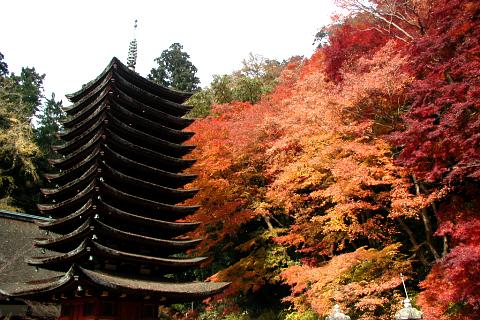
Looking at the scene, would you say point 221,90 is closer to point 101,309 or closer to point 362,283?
point 362,283

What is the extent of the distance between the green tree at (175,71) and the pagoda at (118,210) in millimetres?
22566

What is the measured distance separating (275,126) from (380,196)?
23.3 feet

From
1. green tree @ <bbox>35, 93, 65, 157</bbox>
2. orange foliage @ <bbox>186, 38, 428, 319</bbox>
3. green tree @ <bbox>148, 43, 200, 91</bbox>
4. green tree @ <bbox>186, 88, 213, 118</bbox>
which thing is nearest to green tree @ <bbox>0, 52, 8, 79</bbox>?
green tree @ <bbox>35, 93, 65, 157</bbox>

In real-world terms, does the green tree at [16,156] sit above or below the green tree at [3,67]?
below

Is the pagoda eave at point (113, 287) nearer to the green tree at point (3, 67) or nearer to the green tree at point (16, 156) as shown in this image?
the green tree at point (16, 156)

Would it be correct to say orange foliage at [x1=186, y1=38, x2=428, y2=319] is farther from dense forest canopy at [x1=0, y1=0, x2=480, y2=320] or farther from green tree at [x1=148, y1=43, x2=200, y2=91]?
green tree at [x1=148, y1=43, x2=200, y2=91]

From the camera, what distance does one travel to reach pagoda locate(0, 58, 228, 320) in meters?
11.2

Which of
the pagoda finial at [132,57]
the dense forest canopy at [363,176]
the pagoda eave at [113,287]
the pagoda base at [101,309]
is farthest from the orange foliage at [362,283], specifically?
the pagoda finial at [132,57]

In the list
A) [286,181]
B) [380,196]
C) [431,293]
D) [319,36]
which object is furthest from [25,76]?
[431,293]

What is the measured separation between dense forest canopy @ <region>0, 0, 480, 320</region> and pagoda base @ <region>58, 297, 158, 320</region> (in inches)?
238

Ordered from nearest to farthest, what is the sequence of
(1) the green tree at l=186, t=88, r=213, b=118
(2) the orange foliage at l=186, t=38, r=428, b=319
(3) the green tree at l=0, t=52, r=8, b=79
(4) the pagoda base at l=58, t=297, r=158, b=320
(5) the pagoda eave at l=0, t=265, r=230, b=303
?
(5) the pagoda eave at l=0, t=265, r=230, b=303 → (4) the pagoda base at l=58, t=297, r=158, b=320 → (2) the orange foliage at l=186, t=38, r=428, b=319 → (1) the green tree at l=186, t=88, r=213, b=118 → (3) the green tree at l=0, t=52, r=8, b=79

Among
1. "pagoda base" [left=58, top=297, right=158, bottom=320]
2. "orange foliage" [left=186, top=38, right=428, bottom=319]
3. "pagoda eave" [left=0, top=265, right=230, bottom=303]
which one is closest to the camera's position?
"pagoda eave" [left=0, top=265, right=230, bottom=303]

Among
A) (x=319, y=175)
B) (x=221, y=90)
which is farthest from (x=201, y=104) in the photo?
(x=319, y=175)

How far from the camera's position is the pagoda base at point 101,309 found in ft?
36.7
